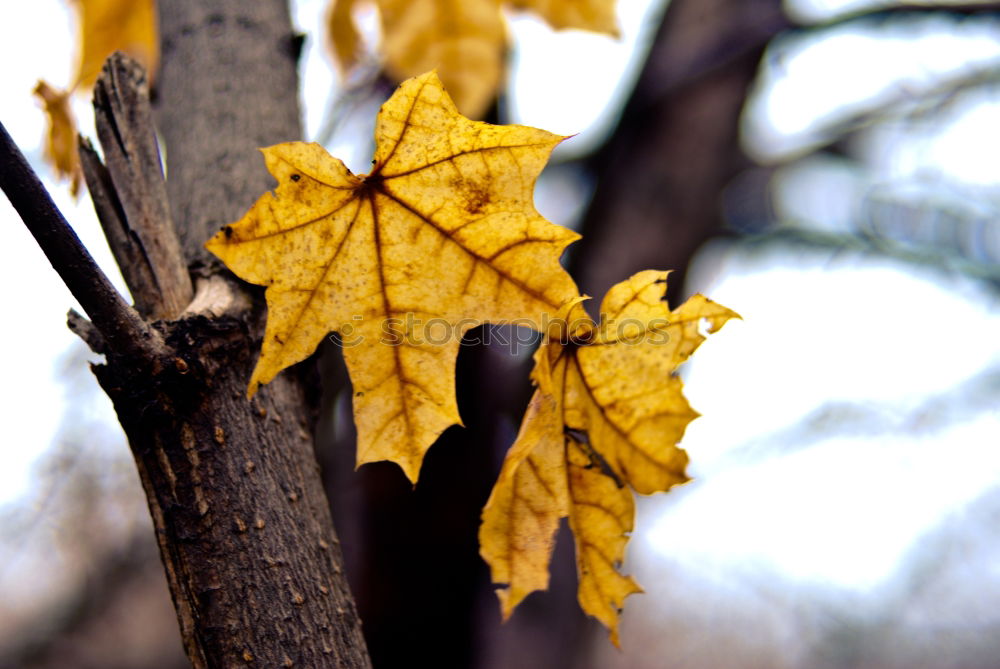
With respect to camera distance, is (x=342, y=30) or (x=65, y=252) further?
(x=342, y=30)

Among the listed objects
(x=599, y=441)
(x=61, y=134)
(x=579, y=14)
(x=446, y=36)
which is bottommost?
(x=599, y=441)

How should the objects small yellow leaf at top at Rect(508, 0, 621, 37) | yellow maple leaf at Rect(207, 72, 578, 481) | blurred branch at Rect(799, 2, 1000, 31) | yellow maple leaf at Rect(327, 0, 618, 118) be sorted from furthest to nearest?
blurred branch at Rect(799, 2, 1000, 31)
yellow maple leaf at Rect(327, 0, 618, 118)
small yellow leaf at top at Rect(508, 0, 621, 37)
yellow maple leaf at Rect(207, 72, 578, 481)

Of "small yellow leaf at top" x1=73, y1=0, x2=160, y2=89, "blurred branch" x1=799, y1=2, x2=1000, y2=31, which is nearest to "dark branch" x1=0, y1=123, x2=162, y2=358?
"small yellow leaf at top" x1=73, y1=0, x2=160, y2=89

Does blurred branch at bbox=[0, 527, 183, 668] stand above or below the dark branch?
above

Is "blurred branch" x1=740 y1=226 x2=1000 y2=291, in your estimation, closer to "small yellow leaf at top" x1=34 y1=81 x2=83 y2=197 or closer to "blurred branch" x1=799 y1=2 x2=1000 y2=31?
"blurred branch" x1=799 y1=2 x2=1000 y2=31

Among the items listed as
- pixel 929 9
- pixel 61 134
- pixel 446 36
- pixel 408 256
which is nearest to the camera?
pixel 408 256

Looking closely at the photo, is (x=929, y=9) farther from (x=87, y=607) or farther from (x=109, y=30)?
(x=87, y=607)

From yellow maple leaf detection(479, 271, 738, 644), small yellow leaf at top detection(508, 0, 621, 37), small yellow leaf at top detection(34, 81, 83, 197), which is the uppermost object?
small yellow leaf at top detection(508, 0, 621, 37)

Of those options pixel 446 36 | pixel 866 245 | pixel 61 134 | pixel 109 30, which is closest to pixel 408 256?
pixel 61 134
